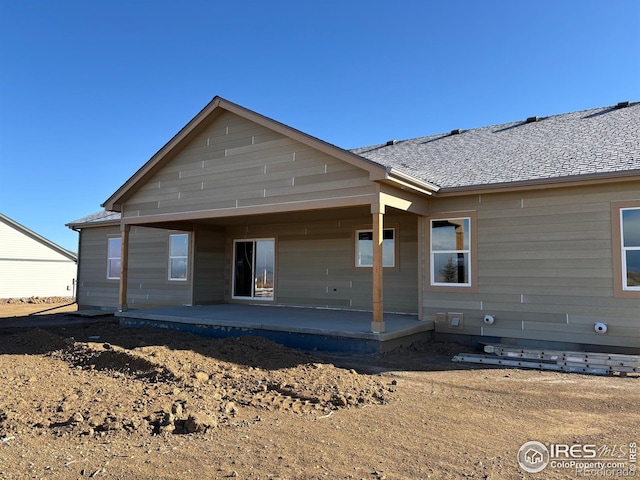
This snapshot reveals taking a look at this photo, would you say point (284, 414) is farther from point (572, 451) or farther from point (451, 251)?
point (451, 251)

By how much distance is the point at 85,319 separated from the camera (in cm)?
1416

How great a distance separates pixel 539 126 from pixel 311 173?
22.6 ft

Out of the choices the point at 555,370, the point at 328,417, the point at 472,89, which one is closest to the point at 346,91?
the point at 472,89

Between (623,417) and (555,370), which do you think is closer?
(623,417)

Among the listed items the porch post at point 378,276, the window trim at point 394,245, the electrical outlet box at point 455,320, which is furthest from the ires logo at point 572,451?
the window trim at point 394,245

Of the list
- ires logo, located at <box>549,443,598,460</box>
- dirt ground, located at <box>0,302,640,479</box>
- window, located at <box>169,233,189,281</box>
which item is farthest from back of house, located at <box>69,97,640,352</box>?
ires logo, located at <box>549,443,598,460</box>

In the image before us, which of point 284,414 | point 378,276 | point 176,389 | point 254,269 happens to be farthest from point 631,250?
point 254,269

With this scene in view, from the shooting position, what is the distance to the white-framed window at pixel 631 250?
24.4 ft

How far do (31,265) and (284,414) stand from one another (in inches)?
1105

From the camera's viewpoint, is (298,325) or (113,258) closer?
(298,325)

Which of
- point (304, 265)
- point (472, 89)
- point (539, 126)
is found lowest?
point (304, 265)

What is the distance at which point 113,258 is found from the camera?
15695 mm

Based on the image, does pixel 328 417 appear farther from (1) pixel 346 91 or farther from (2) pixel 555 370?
(1) pixel 346 91

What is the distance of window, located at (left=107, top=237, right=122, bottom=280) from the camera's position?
51.2 ft
